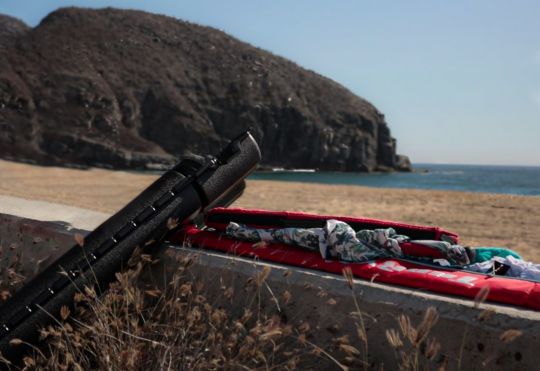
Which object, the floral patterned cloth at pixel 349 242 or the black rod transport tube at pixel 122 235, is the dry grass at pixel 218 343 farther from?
the floral patterned cloth at pixel 349 242

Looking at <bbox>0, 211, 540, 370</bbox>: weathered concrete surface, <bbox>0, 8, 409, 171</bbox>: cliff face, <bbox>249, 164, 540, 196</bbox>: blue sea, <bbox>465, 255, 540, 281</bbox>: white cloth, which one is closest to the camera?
<bbox>0, 211, 540, 370</bbox>: weathered concrete surface

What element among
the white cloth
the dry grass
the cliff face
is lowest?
the dry grass

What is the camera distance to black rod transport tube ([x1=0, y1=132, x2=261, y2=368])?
2.44 metres

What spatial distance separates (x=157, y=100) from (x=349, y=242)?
72941 millimetres

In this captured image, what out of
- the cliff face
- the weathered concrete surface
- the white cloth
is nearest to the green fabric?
the white cloth

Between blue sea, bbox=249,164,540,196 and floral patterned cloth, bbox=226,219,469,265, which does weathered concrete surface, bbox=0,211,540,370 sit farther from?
blue sea, bbox=249,164,540,196

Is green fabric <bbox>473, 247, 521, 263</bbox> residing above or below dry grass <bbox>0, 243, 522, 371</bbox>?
above

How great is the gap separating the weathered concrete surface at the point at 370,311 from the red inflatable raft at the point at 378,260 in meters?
0.08

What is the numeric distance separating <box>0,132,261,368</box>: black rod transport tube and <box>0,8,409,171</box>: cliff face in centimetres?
5032

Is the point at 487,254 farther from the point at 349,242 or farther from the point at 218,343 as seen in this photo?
the point at 218,343

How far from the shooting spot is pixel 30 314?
2443 mm

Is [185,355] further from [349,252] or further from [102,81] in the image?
[102,81]

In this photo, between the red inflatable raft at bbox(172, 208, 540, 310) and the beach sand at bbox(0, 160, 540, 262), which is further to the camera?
the beach sand at bbox(0, 160, 540, 262)

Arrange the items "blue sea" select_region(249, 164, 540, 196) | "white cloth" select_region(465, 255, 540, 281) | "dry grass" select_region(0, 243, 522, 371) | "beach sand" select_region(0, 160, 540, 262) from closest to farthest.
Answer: "dry grass" select_region(0, 243, 522, 371)
"white cloth" select_region(465, 255, 540, 281)
"beach sand" select_region(0, 160, 540, 262)
"blue sea" select_region(249, 164, 540, 196)
